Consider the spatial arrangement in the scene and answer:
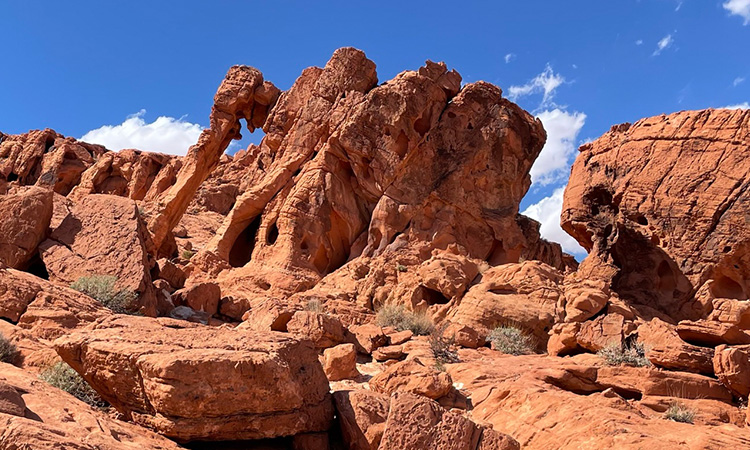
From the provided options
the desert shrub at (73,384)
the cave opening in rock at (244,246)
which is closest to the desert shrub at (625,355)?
the desert shrub at (73,384)

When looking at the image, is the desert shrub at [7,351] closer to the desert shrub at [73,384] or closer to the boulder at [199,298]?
the desert shrub at [73,384]

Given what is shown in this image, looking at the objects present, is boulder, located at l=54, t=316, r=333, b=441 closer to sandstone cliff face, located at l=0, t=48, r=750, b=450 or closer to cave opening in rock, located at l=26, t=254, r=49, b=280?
sandstone cliff face, located at l=0, t=48, r=750, b=450

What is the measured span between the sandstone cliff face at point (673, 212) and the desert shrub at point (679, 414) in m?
9.98

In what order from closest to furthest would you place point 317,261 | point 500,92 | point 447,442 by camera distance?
point 447,442, point 317,261, point 500,92

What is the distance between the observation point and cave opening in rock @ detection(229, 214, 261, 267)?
2147 cm

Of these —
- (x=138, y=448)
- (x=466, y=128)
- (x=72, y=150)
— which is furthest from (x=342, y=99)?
(x=72, y=150)

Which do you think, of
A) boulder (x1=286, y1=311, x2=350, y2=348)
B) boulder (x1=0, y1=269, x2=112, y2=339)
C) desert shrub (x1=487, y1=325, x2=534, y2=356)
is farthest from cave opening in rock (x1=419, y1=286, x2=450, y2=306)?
boulder (x1=0, y1=269, x2=112, y2=339)

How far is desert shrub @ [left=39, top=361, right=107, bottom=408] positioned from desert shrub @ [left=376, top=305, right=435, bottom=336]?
7.87m

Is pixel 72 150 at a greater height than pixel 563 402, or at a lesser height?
greater

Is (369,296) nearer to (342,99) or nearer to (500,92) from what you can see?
(342,99)

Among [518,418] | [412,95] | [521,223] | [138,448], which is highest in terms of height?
[412,95]

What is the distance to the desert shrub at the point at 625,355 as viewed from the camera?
32.5ft

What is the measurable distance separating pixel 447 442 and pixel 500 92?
17.7 meters

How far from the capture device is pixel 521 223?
72.1 ft
